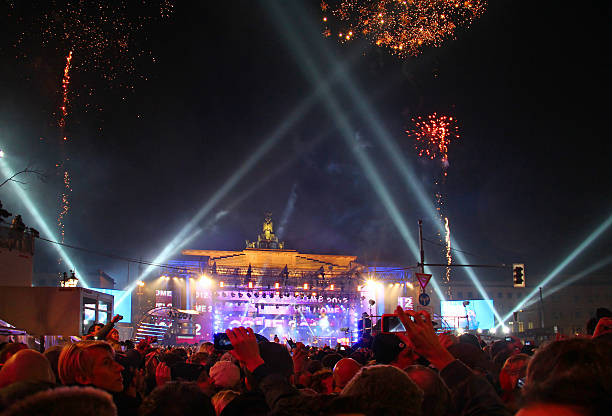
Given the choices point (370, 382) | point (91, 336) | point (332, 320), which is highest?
point (370, 382)

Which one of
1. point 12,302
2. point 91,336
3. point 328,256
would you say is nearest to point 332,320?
point 328,256

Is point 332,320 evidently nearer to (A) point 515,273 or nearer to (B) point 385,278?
(B) point 385,278

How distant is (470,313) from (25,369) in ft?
191

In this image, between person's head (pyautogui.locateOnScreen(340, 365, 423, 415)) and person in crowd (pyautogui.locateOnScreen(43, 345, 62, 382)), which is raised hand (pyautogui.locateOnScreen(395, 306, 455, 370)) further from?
person in crowd (pyautogui.locateOnScreen(43, 345, 62, 382))

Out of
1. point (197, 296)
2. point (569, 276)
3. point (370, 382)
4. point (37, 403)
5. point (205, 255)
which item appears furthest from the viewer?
point (569, 276)

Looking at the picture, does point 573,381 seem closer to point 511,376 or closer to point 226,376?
point 511,376

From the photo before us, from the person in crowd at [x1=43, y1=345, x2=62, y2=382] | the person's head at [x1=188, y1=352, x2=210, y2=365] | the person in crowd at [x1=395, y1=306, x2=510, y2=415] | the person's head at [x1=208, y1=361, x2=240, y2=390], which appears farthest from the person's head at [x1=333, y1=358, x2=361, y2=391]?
the person's head at [x1=188, y1=352, x2=210, y2=365]

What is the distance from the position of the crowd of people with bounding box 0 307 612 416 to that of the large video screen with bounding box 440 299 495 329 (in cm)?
5010

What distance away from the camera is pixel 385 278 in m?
59.2

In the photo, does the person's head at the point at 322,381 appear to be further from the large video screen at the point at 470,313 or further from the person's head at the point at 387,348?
the large video screen at the point at 470,313

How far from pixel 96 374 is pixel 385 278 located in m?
56.3

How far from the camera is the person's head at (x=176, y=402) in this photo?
3.44 meters

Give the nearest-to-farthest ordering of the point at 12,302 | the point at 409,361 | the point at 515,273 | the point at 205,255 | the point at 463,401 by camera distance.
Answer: the point at 463,401 → the point at 409,361 → the point at 12,302 → the point at 515,273 → the point at 205,255

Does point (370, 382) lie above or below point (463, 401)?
above
